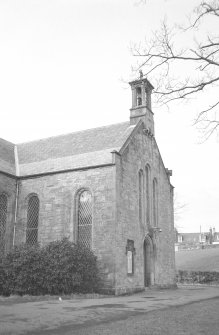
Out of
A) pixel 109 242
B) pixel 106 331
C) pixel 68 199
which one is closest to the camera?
pixel 106 331

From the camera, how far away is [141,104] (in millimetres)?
29375

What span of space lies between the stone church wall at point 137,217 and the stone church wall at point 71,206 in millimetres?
524

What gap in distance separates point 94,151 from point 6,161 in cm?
692

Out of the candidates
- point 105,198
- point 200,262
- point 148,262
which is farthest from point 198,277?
point 105,198

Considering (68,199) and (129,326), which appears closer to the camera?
(129,326)

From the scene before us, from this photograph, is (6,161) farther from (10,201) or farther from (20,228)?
(20,228)

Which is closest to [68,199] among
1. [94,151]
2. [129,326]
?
[94,151]

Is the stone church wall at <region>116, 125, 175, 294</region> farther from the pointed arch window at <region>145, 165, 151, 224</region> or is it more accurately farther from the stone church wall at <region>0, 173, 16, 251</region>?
the stone church wall at <region>0, 173, 16, 251</region>

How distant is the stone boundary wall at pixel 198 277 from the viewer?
1530 inches

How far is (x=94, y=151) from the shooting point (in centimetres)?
2598

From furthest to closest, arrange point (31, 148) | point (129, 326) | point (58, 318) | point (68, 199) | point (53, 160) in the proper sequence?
point (31, 148) < point (53, 160) < point (68, 199) < point (58, 318) < point (129, 326)

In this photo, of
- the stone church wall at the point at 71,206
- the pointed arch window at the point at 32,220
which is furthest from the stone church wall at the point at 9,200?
the pointed arch window at the point at 32,220

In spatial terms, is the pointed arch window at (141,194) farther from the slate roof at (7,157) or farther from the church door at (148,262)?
the slate roof at (7,157)

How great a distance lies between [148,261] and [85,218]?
6123mm
